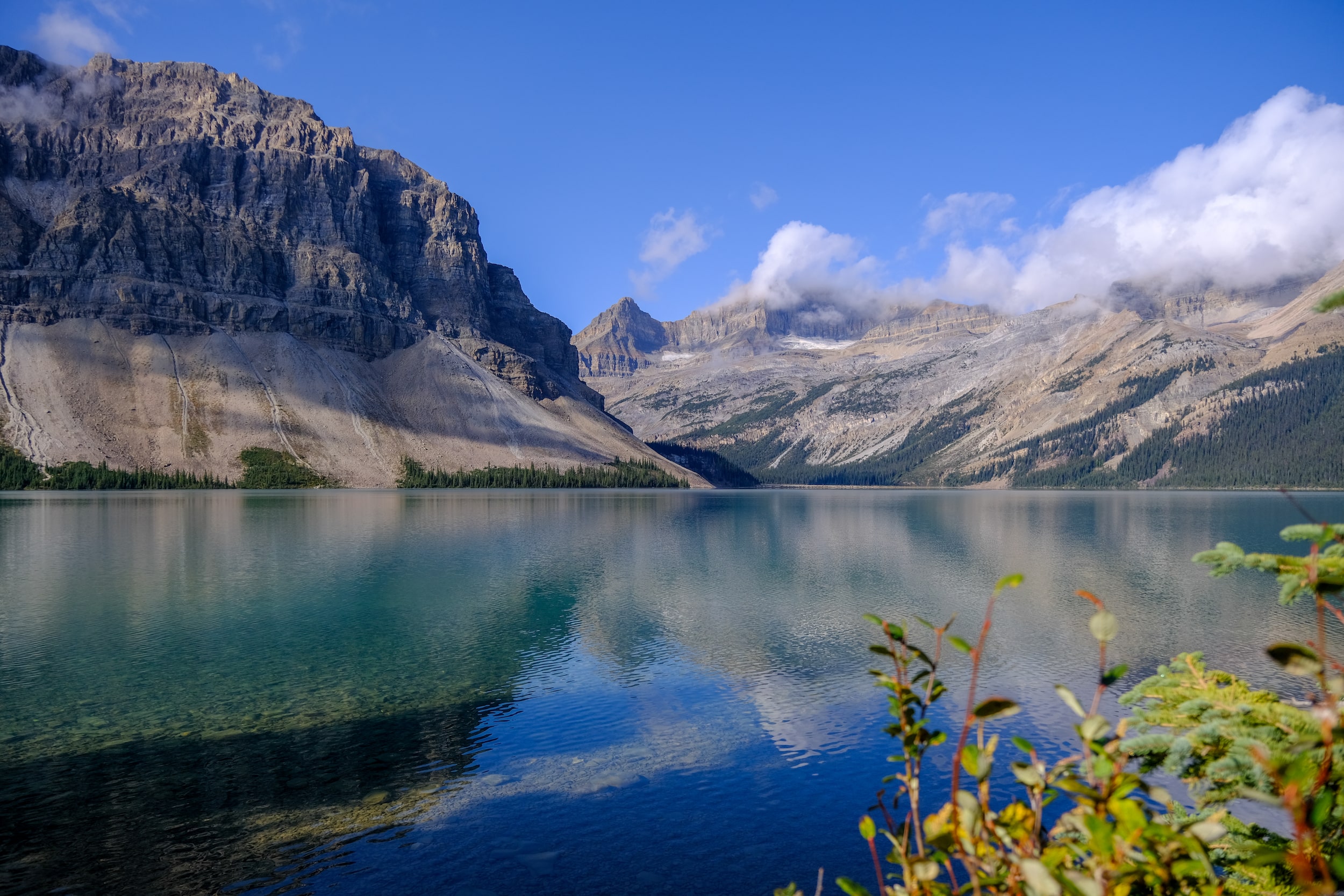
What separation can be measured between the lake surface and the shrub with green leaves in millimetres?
10773

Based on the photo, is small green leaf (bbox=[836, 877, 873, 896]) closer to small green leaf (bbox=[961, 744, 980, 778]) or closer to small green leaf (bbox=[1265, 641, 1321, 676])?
Result: small green leaf (bbox=[961, 744, 980, 778])

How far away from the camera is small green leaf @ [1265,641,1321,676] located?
133 inches

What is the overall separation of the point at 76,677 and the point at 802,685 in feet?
82.3

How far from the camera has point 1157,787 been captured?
4324 mm

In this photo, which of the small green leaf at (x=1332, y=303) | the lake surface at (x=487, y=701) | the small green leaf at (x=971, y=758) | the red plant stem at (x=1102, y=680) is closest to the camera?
the red plant stem at (x=1102, y=680)

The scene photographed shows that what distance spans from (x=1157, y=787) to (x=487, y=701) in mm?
23467

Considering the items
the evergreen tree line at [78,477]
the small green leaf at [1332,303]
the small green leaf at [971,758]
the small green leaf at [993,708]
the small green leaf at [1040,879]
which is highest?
the evergreen tree line at [78,477]

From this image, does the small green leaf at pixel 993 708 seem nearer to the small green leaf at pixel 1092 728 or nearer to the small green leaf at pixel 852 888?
the small green leaf at pixel 1092 728

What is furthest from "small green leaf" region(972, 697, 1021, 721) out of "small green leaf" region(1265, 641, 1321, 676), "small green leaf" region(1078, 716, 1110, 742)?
"small green leaf" region(1265, 641, 1321, 676)

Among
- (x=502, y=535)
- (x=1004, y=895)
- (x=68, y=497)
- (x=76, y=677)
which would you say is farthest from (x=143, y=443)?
(x=1004, y=895)

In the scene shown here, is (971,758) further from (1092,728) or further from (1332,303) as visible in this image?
(1332,303)

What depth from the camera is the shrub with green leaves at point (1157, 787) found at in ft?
11.3

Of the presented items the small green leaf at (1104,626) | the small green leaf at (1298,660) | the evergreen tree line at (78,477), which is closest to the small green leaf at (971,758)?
the small green leaf at (1104,626)

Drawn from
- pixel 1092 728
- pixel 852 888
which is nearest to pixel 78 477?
pixel 852 888
